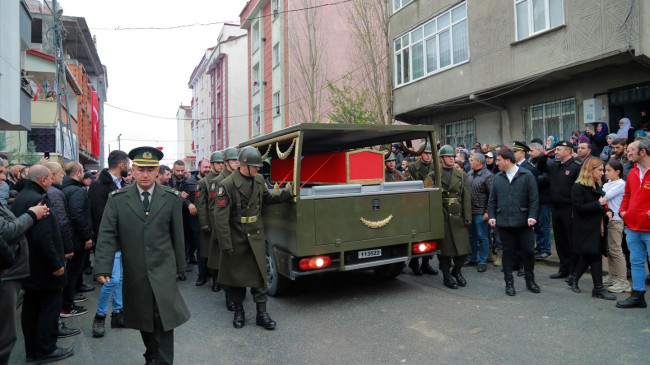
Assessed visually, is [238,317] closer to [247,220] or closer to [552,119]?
[247,220]

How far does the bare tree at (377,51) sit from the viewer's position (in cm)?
1856

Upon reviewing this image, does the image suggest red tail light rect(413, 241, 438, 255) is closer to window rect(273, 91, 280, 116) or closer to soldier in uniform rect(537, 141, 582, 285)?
soldier in uniform rect(537, 141, 582, 285)

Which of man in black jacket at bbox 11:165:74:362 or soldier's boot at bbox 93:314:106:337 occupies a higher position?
man in black jacket at bbox 11:165:74:362

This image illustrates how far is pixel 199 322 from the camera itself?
5395mm

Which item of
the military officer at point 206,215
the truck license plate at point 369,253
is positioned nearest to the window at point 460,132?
the truck license plate at point 369,253

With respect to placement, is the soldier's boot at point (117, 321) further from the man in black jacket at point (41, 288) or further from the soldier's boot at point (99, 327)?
the man in black jacket at point (41, 288)

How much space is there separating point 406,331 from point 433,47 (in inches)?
510

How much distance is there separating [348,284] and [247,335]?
2317mm

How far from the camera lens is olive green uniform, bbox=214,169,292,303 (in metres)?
5.06

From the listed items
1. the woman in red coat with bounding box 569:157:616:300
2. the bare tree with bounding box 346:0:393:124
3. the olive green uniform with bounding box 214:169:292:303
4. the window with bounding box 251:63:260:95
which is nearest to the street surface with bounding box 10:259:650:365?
the woman in red coat with bounding box 569:157:616:300

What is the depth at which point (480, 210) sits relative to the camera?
25.3ft

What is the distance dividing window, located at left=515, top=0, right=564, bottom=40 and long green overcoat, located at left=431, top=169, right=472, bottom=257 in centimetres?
690

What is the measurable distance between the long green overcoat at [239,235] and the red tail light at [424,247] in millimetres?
2241

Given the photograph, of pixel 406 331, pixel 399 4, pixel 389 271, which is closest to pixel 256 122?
pixel 399 4
